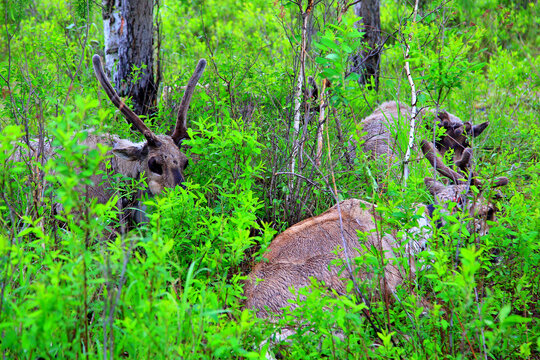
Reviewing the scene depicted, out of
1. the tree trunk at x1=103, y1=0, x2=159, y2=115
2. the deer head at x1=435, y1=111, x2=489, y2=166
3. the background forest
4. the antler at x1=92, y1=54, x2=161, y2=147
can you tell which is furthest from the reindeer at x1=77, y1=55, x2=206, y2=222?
the deer head at x1=435, y1=111, x2=489, y2=166

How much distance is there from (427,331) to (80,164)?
2.08m

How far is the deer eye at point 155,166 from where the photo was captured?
429 centimetres

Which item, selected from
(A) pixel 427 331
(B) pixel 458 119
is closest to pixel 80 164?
(A) pixel 427 331

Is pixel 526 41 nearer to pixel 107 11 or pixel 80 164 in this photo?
pixel 107 11

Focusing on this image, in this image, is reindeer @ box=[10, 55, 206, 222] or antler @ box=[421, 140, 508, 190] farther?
antler @ box=[421, 140, 508, 190]

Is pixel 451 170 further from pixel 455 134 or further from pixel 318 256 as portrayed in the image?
pixel 455 134

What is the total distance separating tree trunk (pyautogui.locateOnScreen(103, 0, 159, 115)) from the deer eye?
1.49m

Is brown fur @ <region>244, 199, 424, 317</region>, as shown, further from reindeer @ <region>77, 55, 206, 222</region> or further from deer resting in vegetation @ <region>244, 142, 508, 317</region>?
reindeer @ <region>77, 55, 206, 222</region>

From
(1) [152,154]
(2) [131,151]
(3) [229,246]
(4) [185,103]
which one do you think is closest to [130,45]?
(4) [185,103]

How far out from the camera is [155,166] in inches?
170

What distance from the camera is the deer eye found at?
4.29 m

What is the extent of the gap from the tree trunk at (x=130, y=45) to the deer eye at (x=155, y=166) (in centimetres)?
149

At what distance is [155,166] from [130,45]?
85.2 inches

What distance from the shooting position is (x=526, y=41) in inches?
481
